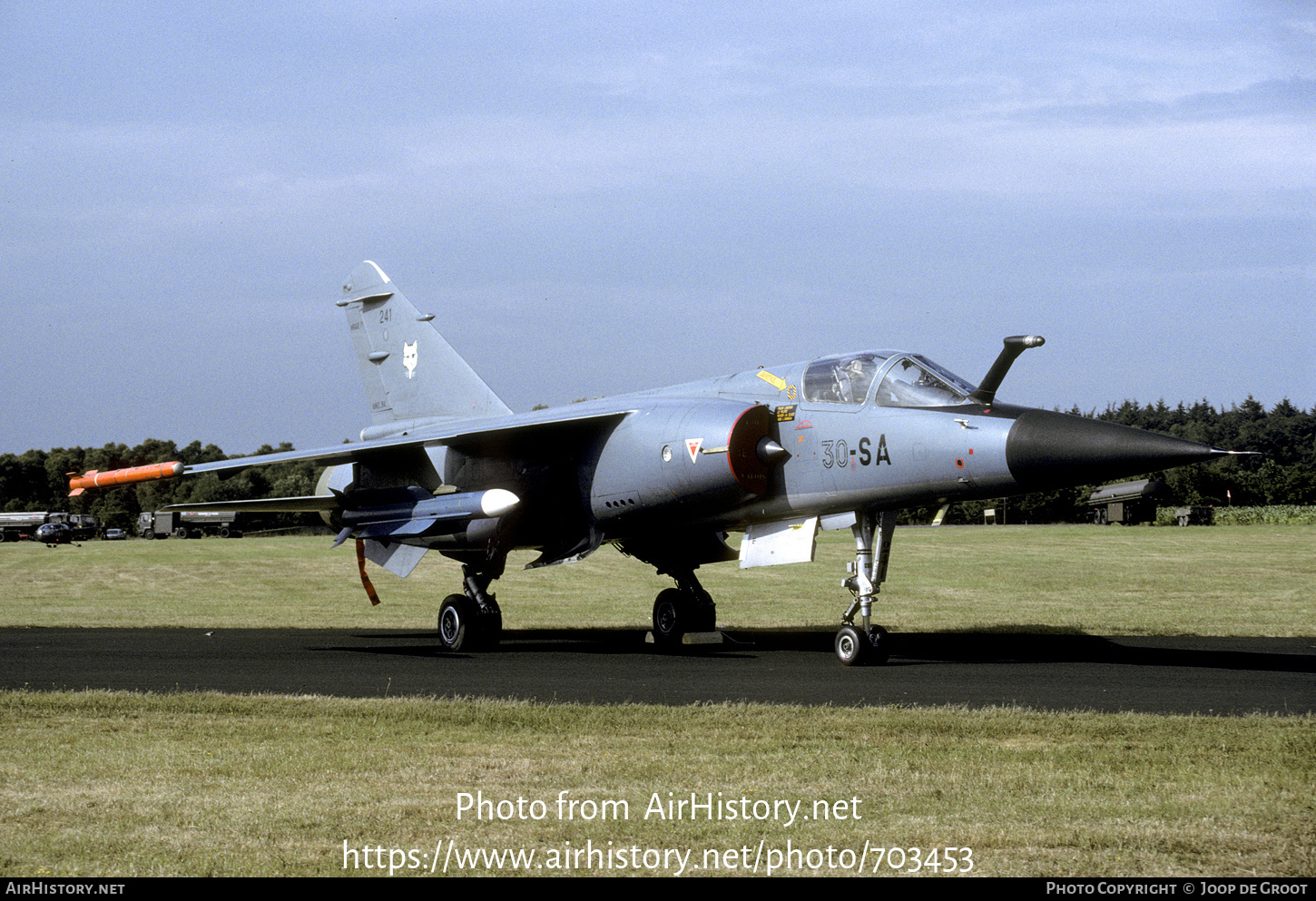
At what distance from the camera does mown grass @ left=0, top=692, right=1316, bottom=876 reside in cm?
522

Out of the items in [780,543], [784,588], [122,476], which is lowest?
[784,588]

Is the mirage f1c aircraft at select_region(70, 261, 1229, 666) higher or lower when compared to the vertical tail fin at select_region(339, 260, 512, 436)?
lower

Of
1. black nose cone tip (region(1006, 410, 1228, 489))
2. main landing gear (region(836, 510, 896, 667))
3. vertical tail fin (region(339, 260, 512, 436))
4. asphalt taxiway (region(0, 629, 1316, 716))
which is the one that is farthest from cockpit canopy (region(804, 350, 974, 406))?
vertical tail fin (region(339, 260, 512, 436))

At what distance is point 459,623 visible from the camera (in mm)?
15938

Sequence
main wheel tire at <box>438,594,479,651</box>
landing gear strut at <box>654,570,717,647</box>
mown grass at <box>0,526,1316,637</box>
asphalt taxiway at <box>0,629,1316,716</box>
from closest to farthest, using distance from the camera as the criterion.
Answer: asphalt taxiway at <box>0,629,1316,716</box> < main wheel tire at <box>438,594,479,651</box> < landing gear strut at <box>654,570,717,647</box> < mown grass at <box>0,526,1316,637</box>

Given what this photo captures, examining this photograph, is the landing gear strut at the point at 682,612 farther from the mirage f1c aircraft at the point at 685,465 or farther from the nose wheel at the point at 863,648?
the nose wheel at the point at 863,648

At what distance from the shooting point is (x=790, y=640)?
55.0 ft

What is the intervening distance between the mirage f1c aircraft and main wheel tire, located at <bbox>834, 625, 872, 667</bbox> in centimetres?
2

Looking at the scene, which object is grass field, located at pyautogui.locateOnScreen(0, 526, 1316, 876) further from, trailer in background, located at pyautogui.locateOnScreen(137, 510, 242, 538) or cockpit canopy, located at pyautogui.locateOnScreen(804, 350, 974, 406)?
trailer in background, located at pyautogui.locateOnScreen(137, 510, 242, 538)

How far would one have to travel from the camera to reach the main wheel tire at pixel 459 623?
1591 centimetres

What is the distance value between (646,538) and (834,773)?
32.8ft

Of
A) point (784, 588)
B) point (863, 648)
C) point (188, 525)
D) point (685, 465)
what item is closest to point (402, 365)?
point (685, 465)

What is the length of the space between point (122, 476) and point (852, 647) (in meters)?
10.0

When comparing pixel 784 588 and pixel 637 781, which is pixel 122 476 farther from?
pixel 784 588
